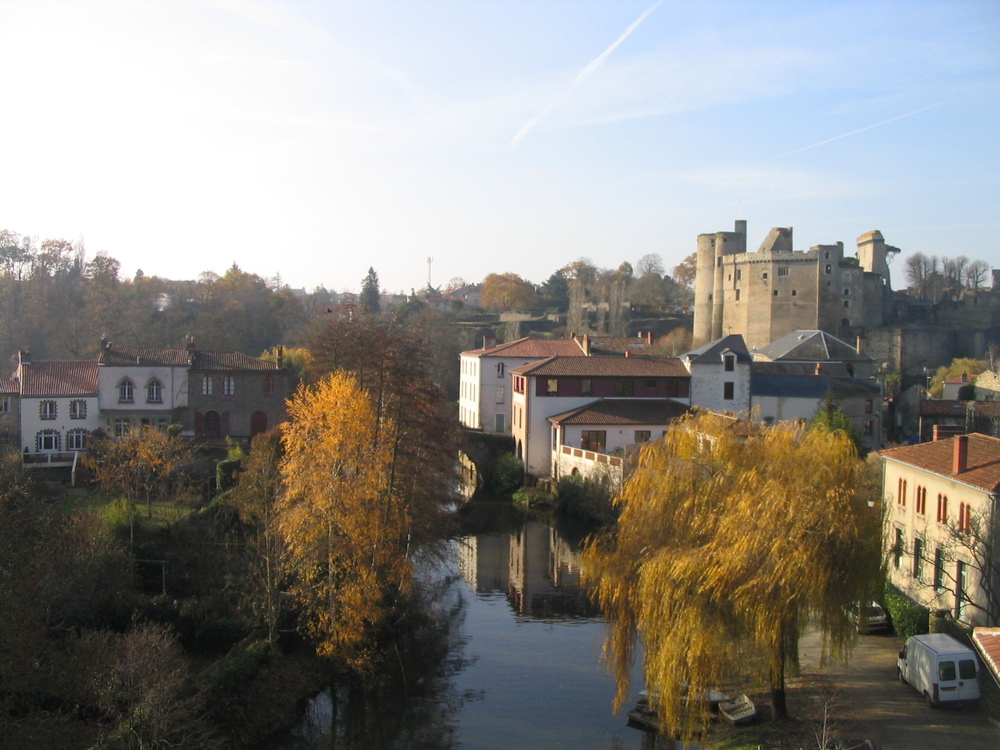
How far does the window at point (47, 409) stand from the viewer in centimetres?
3303

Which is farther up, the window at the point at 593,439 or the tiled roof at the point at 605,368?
the tiled roof at the point at 605,368

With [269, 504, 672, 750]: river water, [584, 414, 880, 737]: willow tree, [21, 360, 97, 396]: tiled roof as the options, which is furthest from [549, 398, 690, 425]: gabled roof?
[584, 414, 880, 737]: willow tree

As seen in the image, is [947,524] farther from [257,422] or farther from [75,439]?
[75,439]

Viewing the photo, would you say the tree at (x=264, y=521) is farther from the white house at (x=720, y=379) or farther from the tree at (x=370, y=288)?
the tree at (x=370, y=288)

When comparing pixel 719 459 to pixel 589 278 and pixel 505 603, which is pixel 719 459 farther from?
pixel 589 278

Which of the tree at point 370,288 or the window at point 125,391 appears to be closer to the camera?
the window at point 125,391

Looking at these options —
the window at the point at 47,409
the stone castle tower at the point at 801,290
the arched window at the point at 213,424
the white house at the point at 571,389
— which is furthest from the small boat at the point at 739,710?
the stone castle tower at the point at 801,290

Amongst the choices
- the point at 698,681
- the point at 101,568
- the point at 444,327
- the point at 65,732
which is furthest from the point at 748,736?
the point at 444,327

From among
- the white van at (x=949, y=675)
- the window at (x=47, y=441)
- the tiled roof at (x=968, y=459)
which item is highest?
the tiled roof at (x=968, y=459)

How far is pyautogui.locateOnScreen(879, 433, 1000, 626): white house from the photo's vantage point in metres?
16.8

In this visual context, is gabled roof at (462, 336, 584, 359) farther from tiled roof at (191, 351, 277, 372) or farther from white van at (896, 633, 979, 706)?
white van at (896, 633, 979, 706)

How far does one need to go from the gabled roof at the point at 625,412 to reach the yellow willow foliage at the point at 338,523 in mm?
18137

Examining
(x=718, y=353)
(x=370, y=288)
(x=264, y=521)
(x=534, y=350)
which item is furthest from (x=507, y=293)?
(x=264, y=521)

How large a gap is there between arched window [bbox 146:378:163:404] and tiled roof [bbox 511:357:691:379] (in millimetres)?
15639
